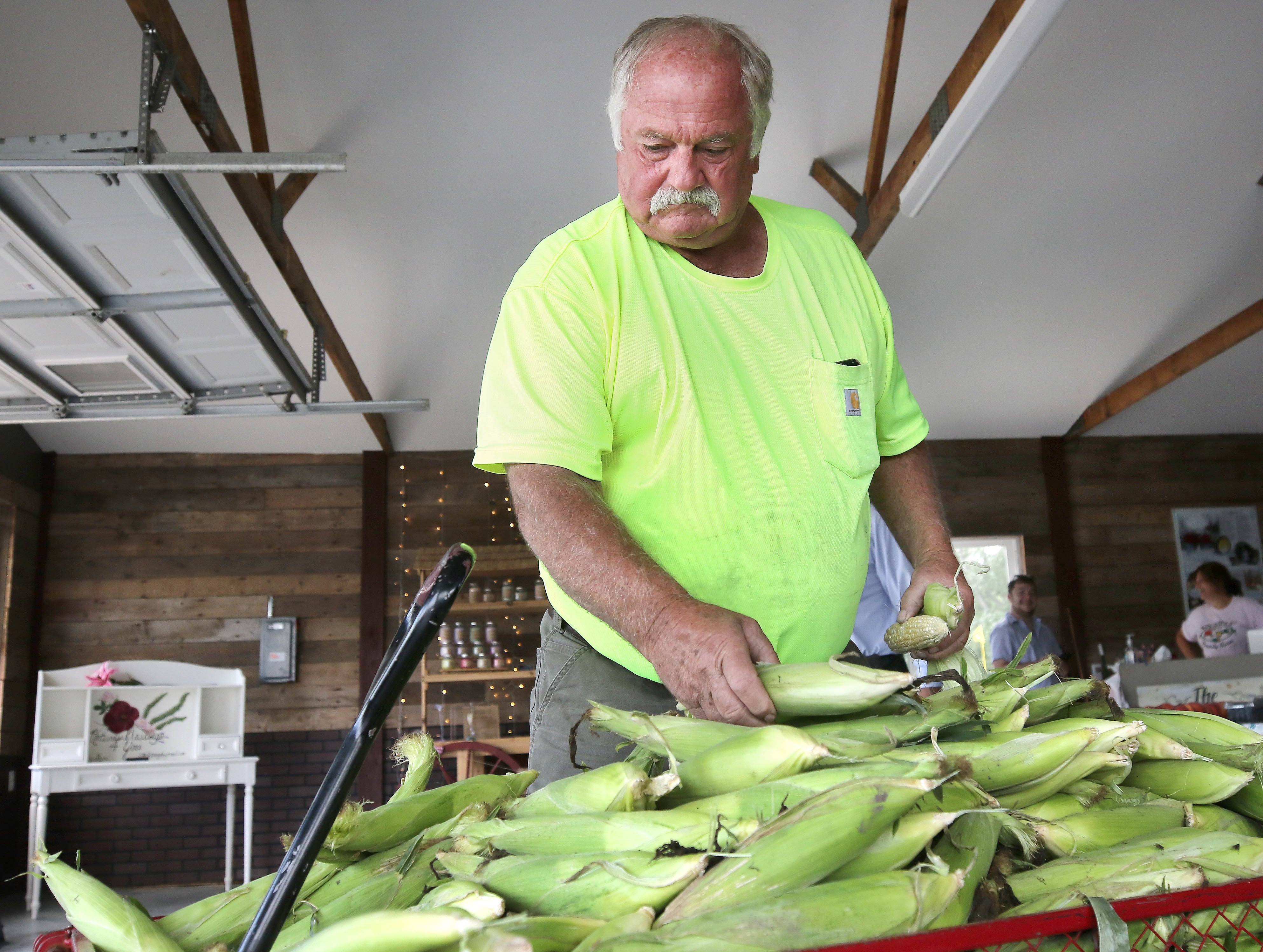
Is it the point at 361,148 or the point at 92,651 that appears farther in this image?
the point at 92,651

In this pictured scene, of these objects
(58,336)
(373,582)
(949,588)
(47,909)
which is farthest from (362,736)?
(373,582)

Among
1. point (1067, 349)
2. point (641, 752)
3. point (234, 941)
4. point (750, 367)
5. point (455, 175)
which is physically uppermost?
point (455, 175)

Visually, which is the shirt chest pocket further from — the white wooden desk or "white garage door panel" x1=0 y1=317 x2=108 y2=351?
the white wooden desk

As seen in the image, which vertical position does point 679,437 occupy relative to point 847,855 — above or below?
above

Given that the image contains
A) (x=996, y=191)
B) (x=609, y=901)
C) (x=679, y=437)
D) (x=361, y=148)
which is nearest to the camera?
(x=609, y=901)

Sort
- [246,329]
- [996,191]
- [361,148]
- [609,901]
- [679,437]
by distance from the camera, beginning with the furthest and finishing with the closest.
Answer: [996,191] → [361,148] → [246,329] → [679,437] → [609,901]

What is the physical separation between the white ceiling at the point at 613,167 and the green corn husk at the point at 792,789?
4.76 meters

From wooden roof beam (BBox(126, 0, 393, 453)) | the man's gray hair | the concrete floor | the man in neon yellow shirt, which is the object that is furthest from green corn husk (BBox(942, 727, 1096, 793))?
the concrete floor

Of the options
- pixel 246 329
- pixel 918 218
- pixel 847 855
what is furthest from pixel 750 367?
pixel 918 218

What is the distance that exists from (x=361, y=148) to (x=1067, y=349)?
5.27 meters

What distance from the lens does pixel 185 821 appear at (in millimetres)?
7430

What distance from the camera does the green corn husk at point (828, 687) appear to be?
0.75 metres

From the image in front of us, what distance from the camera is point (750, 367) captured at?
1.30 metres

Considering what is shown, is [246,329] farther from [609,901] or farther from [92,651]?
[92,651]
